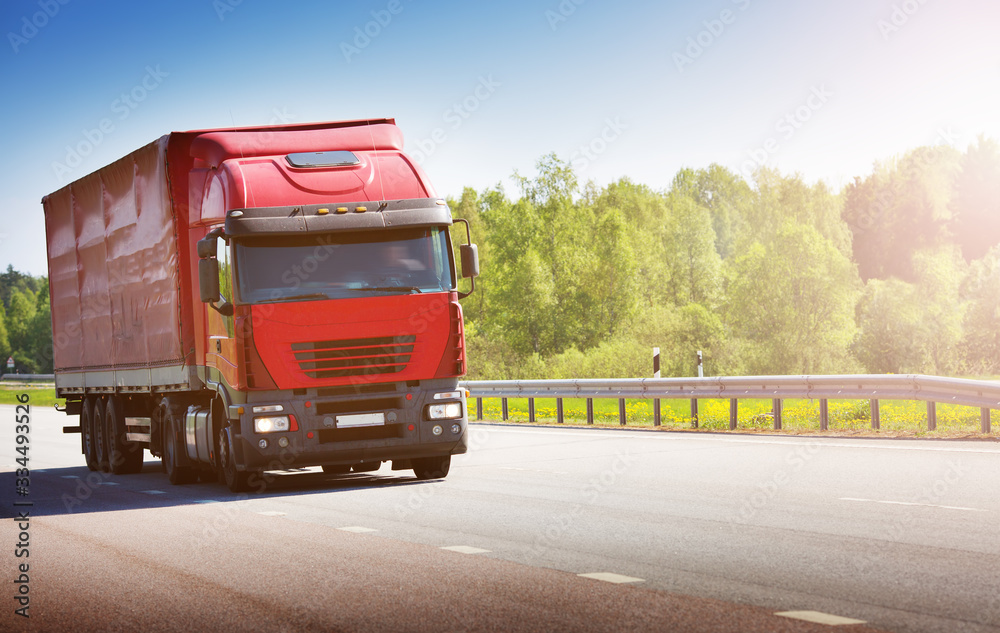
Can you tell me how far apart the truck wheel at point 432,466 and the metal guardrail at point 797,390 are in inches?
243

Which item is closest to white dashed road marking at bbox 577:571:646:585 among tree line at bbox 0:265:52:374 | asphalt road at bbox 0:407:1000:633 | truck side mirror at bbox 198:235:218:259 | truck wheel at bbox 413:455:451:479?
asphalt road at bbox 0:407:1000:633

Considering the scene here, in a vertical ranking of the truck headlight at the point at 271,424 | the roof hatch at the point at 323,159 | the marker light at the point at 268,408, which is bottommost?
the truck headlight at the point at 271,424

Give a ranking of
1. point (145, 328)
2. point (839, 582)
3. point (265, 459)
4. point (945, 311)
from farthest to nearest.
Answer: point (945, 311) < point (145, 328) < point (265, 459) < point (839, 582)

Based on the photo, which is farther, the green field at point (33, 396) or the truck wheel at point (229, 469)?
the green field at point (33, 396)

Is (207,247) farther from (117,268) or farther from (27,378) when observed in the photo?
(27,378)

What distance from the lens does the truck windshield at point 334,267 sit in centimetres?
1220

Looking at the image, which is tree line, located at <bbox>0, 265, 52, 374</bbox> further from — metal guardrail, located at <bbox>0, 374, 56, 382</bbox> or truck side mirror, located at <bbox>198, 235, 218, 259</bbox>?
truck side mirror, located at <bbox>198, 235, 218, 259</bbox>

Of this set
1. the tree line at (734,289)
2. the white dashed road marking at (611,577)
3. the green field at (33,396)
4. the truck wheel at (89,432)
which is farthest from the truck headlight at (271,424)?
the green field at (33,396)

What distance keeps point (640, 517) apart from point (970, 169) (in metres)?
77.3

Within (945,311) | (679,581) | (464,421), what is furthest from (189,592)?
(945,311)

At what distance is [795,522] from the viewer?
9.16m

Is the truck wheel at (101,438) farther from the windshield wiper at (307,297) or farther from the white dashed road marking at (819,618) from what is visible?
the white dashed road marking at (819,618)

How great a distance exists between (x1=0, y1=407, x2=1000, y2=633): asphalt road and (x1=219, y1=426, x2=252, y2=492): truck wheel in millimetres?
273

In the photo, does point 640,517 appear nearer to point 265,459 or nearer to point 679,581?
point 679,581
